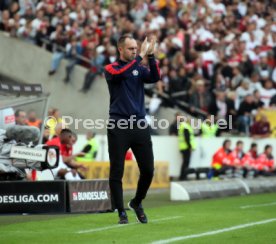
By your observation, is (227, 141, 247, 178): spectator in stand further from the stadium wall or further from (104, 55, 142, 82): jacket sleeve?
(104, 55, 142, 82): jacket sleeve

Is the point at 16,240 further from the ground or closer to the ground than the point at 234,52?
closer to the ground

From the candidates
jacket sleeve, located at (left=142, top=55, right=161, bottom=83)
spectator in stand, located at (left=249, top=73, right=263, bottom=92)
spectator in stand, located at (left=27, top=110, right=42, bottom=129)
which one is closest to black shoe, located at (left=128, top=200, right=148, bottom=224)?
jacket sleeve, located at (left=142, top=55, right=161, bottom=83)

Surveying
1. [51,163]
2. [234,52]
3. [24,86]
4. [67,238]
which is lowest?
[67,238]

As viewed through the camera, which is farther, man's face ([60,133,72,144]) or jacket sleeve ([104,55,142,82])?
man's face ([60,133,72,144])

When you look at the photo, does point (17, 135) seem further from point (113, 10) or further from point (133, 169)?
point (113, 10)

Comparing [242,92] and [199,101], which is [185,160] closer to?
[199,101]

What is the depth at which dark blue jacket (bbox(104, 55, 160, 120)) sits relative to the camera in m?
11.4

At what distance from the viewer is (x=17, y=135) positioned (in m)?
13.8

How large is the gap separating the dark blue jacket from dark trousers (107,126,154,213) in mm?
200

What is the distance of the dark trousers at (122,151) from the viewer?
11.4 m

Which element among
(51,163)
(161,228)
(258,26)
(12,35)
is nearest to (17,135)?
(51,163)

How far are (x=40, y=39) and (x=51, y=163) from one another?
591 inches

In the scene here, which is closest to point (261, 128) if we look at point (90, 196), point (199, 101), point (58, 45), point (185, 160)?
point (199, 101)

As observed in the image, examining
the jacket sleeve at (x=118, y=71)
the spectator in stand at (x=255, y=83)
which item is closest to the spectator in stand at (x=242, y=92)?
the spectator in stand at (x=255, y=83)
